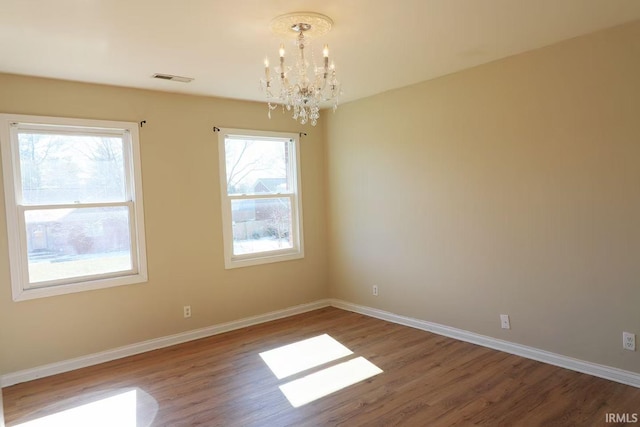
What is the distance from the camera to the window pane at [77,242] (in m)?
3.53

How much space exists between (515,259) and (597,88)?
144 centimetres

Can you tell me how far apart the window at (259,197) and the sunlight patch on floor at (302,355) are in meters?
1.18

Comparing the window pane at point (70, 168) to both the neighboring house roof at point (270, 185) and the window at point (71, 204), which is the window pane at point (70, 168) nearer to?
the window at point (71, 204)

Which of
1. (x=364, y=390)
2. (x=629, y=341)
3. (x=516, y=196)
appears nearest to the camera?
(x=629, y=341)

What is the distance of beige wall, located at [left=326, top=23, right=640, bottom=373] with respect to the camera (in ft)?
9.63

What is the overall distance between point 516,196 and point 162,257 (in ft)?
11.0

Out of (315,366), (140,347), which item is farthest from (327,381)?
(140,347)

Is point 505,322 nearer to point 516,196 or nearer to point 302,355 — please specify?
point 516,196

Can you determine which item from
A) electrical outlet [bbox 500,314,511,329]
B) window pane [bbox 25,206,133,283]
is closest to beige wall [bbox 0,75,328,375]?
window pane [bbox 25,206,133,283]

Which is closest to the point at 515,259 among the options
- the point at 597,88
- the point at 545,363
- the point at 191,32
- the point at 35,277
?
the point at 545,363

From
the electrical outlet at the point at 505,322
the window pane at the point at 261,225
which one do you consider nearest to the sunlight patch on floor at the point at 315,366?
the electrical outlet at the point at 505,322

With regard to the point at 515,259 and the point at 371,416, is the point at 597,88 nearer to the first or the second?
the point at 515,259

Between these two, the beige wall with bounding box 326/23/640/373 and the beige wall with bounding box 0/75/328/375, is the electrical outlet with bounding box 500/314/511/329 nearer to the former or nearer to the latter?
the beige wall with bounding box 326/23/640/373

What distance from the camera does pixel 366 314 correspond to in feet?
16.1
